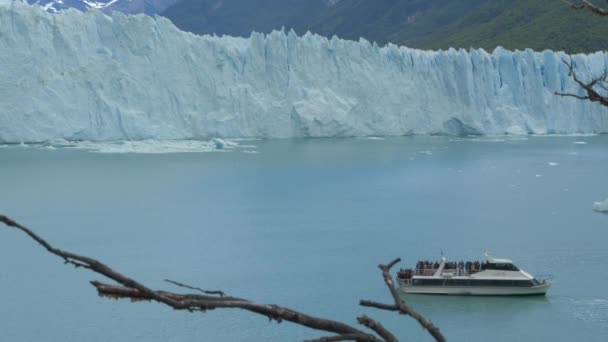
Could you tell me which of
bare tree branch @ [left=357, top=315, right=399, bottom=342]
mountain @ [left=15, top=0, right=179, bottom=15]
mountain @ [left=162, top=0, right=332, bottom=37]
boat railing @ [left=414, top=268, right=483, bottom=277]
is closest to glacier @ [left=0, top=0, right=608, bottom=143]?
boat railing @ [left=414, top=268, right=483, bottom=277]

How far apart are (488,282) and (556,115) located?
25.4 m

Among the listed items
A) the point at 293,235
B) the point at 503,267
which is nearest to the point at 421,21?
the point at 293,235

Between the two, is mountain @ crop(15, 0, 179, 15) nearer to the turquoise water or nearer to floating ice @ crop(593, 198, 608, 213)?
the turquoise water

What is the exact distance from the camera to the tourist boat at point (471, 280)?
10.1 meters

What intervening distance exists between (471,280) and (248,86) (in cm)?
2147

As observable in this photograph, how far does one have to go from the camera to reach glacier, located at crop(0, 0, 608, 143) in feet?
91.2

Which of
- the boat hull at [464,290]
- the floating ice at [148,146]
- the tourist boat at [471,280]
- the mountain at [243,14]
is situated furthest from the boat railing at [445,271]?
the mountain at [243,14]

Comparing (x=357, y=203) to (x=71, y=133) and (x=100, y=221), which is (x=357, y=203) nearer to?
(x=100, y=221)

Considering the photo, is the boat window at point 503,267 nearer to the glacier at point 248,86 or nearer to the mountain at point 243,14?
the glacier at point 248,86

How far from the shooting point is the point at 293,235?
1334cm

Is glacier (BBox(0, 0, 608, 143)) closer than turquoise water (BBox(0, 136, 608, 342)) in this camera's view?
No

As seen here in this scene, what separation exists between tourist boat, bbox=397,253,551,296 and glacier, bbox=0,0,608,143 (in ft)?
65.3

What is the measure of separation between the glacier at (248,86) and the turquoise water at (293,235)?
2736 millimetres

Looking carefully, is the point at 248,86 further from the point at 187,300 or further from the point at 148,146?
the point at 187,300
